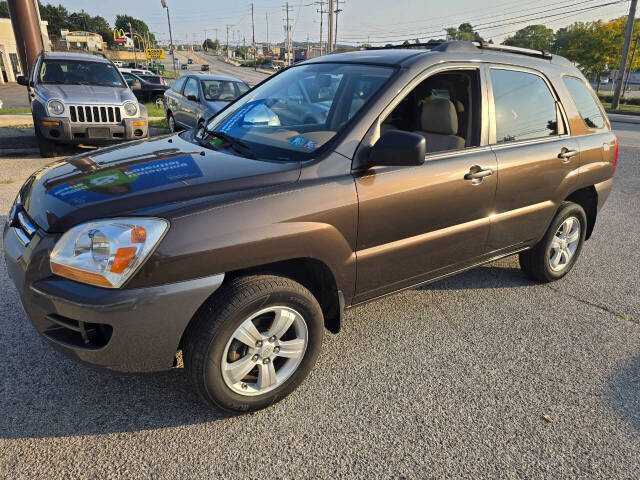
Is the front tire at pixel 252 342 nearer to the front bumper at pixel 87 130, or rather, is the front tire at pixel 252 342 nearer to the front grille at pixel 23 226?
the front grille at pixel 23 226

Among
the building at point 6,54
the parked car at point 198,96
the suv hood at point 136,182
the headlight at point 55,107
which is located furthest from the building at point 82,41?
the suv hood at point 136,182

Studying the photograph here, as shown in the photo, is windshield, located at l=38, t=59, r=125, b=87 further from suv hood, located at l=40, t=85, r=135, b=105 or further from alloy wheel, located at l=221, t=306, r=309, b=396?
alloy wheel, located at l=221, t=306, r=309, b=396

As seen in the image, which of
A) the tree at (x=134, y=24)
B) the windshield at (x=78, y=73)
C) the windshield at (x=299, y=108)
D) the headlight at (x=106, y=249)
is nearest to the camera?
the headlight at (x=106, y=249)

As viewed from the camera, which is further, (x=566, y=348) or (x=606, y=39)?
(x=606, y=39)

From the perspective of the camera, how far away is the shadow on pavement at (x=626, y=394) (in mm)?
2490

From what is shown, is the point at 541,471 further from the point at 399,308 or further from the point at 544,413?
the point at 399,308

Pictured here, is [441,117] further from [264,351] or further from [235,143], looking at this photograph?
[264,351]

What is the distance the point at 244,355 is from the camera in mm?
2330

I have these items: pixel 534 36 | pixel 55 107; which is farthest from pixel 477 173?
pixel 534 36

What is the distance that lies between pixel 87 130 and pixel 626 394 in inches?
315

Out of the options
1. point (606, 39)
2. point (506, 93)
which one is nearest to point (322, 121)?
→ point (506, 93)

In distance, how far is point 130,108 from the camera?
802 cm

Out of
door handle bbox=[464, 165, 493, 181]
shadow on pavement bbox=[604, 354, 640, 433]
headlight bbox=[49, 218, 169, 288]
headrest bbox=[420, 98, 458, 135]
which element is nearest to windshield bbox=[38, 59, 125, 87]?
headrest bbox=[420, 98, 458, 135]

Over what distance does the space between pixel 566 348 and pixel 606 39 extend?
4437 cm
